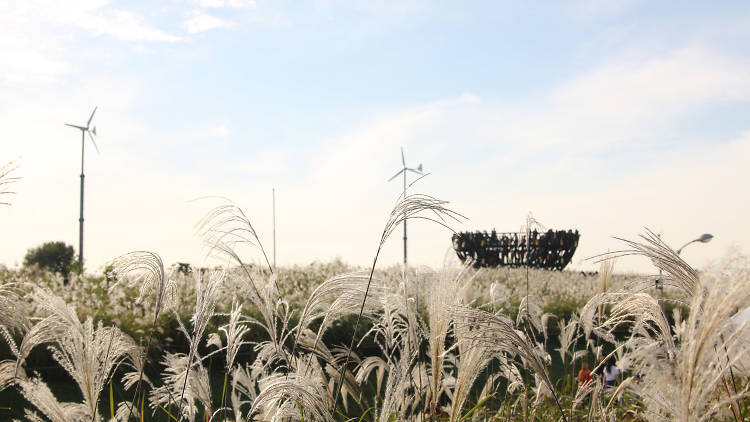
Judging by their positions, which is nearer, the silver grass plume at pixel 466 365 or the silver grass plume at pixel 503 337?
the silver grass plume at pixel 503 337

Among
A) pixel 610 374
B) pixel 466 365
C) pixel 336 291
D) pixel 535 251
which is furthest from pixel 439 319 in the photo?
pixel 535 251

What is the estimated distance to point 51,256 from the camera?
2395cm

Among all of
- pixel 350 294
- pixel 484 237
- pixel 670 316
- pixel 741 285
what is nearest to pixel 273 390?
pixel 350 294

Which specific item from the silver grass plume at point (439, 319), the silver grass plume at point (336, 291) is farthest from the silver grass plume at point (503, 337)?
the silver grass plume at point (336, 291)

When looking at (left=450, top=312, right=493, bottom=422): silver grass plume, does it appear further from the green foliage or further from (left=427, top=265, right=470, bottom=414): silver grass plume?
the green foliage

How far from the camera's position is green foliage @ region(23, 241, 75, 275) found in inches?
926

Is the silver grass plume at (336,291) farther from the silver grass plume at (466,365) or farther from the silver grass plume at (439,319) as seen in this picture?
the silver grass plume at (466,365)

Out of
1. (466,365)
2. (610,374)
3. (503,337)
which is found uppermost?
(503,337)

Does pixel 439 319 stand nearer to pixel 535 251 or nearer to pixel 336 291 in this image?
pixel 336 291

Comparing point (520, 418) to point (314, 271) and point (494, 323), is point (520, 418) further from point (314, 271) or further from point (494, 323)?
point (314, 271)

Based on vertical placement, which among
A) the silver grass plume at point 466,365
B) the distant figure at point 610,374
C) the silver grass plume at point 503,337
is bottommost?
the distant figure at point 610,374

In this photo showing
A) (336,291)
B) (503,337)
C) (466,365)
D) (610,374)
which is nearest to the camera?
(503,337)

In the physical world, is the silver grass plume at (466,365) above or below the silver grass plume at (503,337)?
below

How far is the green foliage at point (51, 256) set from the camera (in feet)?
77.2
